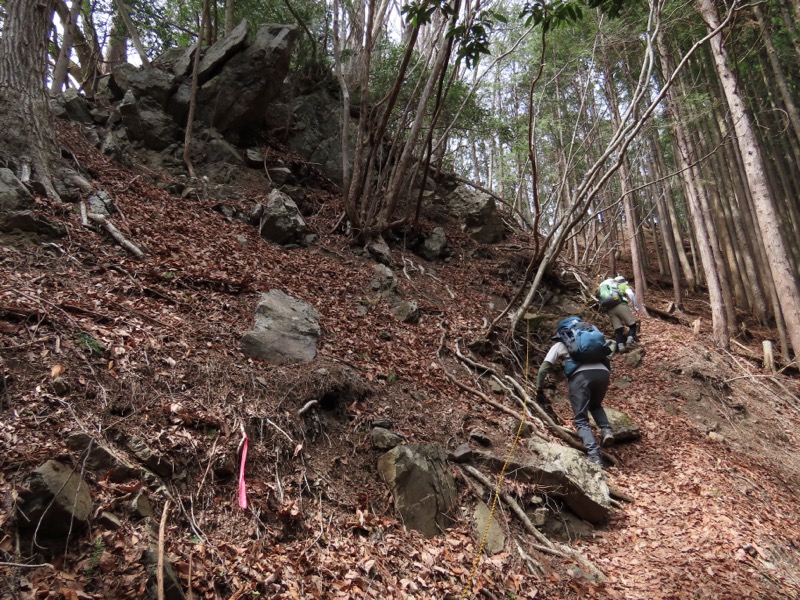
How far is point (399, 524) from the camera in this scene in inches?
148

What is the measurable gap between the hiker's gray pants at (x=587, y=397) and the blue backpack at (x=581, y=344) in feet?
0.56

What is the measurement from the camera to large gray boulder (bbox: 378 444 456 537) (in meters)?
3.88

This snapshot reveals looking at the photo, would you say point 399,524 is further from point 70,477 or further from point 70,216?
point 70,216

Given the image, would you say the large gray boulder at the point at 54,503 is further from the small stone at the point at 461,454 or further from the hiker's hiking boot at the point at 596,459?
the hiker's hiking boot at the point at 596,459

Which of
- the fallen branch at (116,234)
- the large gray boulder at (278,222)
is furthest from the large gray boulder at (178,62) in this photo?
the fallen branch at (116,234)

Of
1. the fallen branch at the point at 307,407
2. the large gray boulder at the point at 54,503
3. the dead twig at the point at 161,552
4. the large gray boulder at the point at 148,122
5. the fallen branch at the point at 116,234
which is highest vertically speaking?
the large gray boulder at the point at 148,122

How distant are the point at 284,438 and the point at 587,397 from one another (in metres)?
4.09

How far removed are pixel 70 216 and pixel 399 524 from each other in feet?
18.2

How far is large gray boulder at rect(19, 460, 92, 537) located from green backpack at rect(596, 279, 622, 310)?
29.2ft

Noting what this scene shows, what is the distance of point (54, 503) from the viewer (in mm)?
2338

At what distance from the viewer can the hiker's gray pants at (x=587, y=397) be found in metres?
5.78

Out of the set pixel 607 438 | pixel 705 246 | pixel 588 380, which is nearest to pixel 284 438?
pixel 588 380

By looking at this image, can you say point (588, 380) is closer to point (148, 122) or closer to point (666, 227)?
point (148, 122)

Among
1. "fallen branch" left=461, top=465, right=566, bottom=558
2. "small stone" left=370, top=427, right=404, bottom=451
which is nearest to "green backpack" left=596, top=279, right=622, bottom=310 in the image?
"fallen branch" left=461, top=465, right=566, bottom=558
